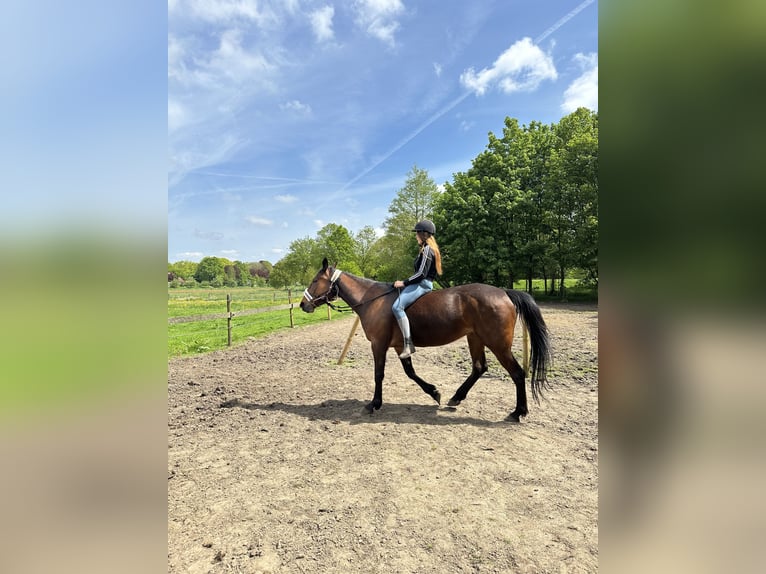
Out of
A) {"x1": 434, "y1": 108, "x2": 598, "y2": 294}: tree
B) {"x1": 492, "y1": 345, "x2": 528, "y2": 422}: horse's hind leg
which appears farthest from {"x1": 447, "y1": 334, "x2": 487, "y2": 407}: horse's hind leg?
{"x1": 434, "y1": 108, "x2": 598, "y2": 294}: tree

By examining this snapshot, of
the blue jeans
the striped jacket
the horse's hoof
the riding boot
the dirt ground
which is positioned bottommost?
the dirt ground

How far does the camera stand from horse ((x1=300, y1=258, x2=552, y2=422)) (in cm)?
460

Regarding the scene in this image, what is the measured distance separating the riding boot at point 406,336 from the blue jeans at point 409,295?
7 centimetres

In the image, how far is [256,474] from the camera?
3428mm

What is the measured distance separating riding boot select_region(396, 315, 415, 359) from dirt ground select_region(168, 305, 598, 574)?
837 millimetres

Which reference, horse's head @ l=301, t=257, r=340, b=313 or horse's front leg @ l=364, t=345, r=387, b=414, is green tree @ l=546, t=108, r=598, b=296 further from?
horse's front leg @ l=364, t=345, r=387, b=414

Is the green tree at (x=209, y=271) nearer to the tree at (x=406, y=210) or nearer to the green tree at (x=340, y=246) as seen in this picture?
the green tree at (x=340, y=246)

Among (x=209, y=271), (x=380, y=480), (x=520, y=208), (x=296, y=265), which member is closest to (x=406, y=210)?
(x=520, y=208)
